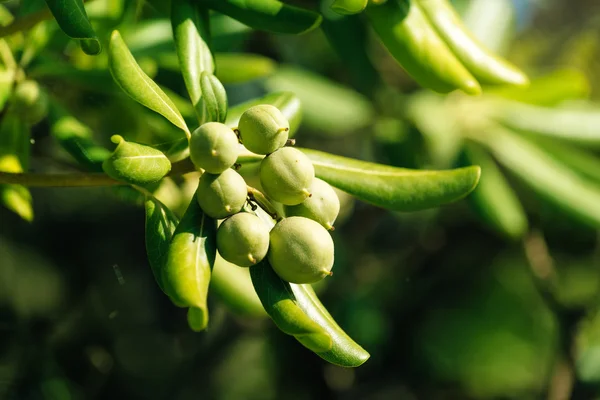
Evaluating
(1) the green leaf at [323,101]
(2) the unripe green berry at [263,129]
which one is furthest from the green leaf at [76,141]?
(1) the green leaf at [323,101]

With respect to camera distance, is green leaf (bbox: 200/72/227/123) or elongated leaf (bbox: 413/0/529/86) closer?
green leaf (bbox: 200/72/227/123)

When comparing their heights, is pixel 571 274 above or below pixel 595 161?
below

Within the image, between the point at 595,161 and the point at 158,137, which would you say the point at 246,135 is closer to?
the point at 158,137

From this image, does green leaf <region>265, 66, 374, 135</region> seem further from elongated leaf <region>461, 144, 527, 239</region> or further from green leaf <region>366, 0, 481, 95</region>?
green leaf <region>366, 0, 481, 95</region>

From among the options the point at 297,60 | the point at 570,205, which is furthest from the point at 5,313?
the point at 570,205

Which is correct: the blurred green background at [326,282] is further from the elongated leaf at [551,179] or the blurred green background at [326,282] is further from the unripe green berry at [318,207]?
the unripe green berry at [318,207]

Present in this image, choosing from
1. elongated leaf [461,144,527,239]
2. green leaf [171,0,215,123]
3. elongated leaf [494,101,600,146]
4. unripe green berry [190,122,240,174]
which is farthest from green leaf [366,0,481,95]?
elongated leaf [494,101,600,146]
